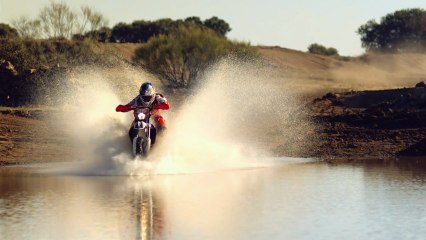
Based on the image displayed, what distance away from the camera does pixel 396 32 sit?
117 meters

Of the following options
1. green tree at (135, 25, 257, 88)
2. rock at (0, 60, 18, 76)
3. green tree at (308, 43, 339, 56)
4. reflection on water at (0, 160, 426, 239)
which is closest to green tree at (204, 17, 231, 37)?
green tree at (308, 43, 339, 56)

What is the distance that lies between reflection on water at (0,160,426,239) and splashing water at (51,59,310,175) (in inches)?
46.2

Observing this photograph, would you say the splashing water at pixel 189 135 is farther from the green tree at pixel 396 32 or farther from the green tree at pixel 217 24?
the green tree at pixel 217 24

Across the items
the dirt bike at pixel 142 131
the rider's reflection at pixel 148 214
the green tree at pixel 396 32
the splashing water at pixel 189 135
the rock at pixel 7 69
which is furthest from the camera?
the green tree at pixel 396 32

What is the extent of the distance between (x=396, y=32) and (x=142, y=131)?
97062mm

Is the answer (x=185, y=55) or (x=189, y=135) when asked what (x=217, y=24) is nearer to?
(x=185, y=55)

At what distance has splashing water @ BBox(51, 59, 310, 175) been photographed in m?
24.3

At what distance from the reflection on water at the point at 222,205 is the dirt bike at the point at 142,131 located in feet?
2.79

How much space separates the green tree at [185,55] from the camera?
58.6 metres

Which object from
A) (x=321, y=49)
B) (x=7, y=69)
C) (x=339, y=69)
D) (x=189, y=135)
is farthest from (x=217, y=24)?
(x=189, y=135)

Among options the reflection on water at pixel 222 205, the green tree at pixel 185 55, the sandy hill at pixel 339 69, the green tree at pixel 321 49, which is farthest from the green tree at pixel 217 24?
the reflection on water at pixel 222 205

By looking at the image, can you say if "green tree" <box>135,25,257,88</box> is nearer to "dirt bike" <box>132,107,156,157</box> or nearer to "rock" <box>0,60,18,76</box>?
"rock" <box>0,60,18,76</box>

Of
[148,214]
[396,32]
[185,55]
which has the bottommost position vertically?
[148,214]

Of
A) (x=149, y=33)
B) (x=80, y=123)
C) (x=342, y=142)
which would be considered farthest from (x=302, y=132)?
(x=149, y=33)
